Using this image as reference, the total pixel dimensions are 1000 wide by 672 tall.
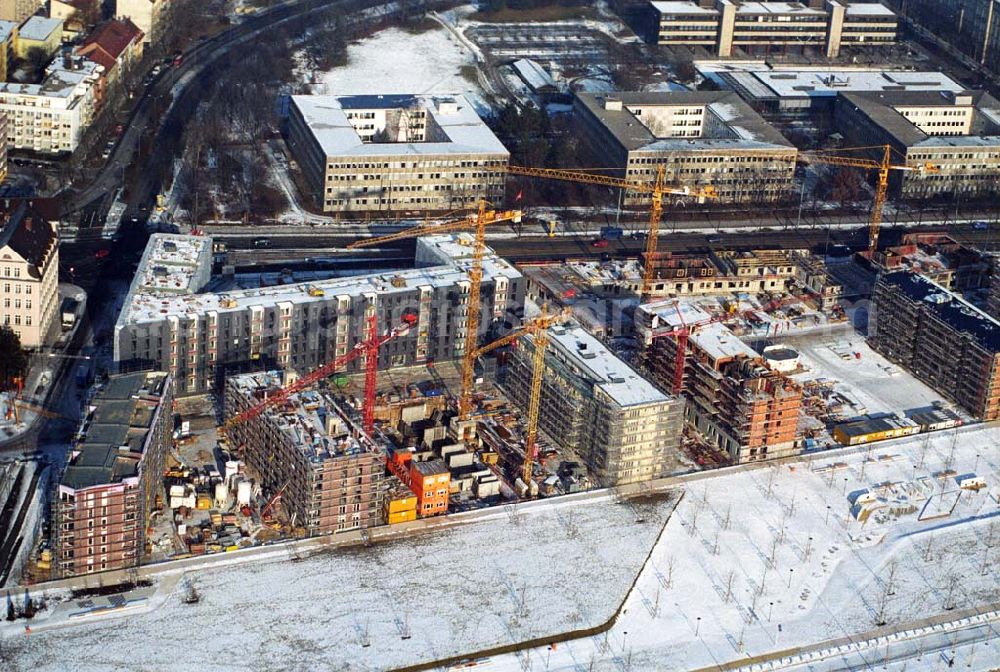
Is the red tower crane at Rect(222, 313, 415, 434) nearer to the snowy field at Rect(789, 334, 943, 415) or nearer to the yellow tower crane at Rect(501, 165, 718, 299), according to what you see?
the snowy field at Rect(789, 334, 943, 415)

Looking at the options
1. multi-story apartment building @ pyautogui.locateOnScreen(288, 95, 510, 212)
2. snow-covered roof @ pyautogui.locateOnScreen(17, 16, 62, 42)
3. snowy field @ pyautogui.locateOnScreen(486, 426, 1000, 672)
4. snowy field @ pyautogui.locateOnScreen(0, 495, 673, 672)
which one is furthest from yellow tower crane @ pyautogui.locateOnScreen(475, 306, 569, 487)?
snow-covered roof @ pyautogui.locateOnScreen(17, 16, 62, 42)

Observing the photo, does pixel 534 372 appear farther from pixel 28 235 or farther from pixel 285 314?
pixel 28 235

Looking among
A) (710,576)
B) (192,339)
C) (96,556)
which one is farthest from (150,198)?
(710,576)

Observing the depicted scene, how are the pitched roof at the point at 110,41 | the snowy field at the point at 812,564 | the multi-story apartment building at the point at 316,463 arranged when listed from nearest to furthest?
the snowy field at the point at 812,564 → the multi-story apartment building at the point at 316,463 → the pitched roof at the point at 110,41

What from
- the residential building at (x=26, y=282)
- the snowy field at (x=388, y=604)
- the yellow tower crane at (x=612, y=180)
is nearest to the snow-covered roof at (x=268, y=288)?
the residential building at (x=26, y=282)

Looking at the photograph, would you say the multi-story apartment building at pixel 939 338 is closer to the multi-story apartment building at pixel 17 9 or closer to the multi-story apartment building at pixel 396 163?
the multi-story apartment building at pixel 396 163
